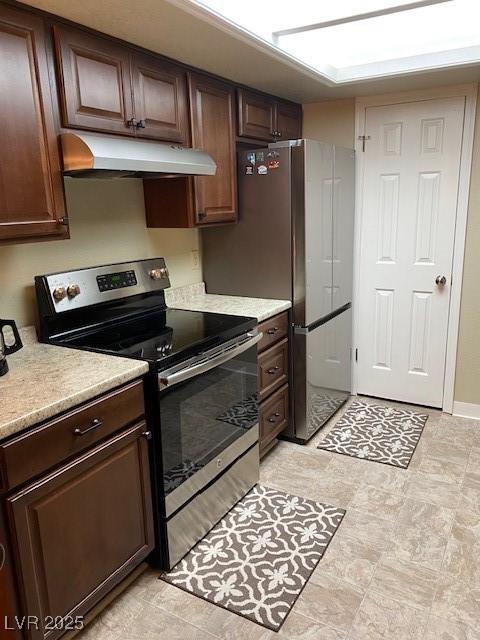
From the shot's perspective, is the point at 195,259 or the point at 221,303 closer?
the point at 221,303

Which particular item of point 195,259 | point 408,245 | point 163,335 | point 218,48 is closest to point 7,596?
point 163,335

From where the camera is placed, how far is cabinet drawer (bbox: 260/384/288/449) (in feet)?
8.96

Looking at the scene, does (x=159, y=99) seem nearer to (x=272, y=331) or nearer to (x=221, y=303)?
(x=221, y=303)

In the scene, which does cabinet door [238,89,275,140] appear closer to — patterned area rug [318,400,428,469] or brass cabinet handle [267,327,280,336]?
brass cabinet handle [267,327,280,336]

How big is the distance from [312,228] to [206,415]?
1264mm

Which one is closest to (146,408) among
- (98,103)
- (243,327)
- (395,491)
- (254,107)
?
(243,327)

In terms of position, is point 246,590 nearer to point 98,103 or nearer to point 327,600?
point 327,600

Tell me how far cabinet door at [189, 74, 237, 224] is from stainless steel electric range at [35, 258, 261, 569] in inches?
16.8

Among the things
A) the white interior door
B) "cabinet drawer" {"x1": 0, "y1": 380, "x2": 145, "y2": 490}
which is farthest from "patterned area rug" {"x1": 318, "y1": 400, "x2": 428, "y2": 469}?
"cabinet drawer" {"x1": 0, "y1": 380, "x2": 145, "y2": 490}

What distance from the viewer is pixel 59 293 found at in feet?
6.84

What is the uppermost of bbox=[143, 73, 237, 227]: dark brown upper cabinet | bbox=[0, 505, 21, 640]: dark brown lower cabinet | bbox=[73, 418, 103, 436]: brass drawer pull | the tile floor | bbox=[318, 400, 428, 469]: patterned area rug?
bbox=[143, 73, 237, 227]: dark brown upper cabinet

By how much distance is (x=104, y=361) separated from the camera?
1.82 m

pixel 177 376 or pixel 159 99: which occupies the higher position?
pixel 159 99

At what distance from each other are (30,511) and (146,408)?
1.77 ft
